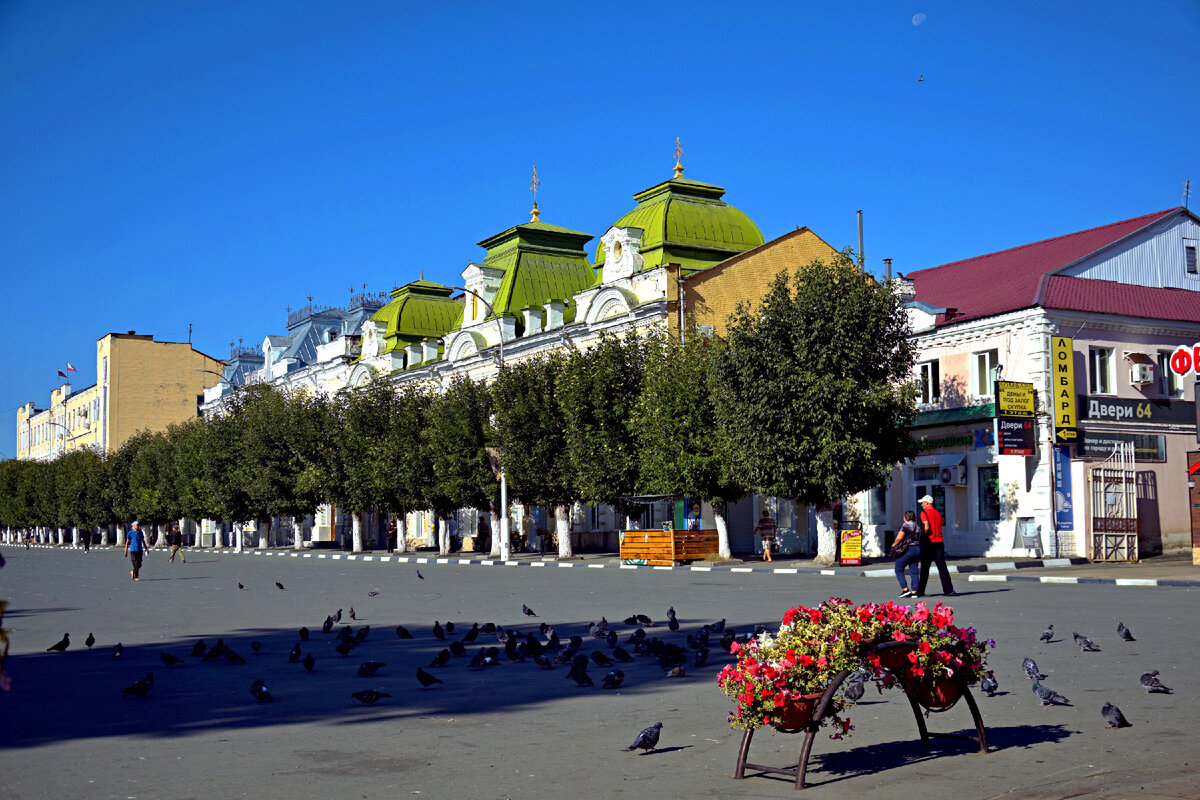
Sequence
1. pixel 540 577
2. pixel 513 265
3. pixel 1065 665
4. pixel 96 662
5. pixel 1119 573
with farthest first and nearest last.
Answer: pixel 513 265 < pixel 540 577 < pixel 1119 573 < pixel 96 662 < pixel 1065 665

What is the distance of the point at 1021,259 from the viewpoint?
4125cm

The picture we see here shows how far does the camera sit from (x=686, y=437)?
36062 millimetres

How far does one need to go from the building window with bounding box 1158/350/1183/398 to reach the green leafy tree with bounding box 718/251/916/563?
8.84m

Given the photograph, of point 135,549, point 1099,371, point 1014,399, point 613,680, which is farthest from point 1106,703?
point 1099,371

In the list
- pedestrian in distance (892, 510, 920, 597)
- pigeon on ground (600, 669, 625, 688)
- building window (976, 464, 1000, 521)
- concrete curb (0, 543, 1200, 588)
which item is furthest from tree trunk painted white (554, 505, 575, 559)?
pigeon on ground (600, 669, 625, 688)

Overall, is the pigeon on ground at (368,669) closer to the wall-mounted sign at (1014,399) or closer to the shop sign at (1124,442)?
the wall-mounted sign at (1014,399)

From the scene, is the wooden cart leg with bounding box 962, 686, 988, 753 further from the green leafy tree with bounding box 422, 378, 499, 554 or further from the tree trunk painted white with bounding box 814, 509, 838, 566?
the green leafy tree with bounding box 422, 378, 499, 554

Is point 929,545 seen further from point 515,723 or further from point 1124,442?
Answer: point 1124,442

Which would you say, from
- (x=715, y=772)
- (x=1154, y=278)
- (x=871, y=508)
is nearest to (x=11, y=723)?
(x=715, y=772)

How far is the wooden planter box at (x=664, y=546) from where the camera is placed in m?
35.4

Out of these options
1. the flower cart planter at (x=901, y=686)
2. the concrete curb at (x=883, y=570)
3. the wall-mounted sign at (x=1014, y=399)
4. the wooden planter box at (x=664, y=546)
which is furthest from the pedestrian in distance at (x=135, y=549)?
the flower cart planter at (x=901, y=686)

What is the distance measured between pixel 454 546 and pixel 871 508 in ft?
80.8

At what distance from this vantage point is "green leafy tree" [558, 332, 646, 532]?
129ft

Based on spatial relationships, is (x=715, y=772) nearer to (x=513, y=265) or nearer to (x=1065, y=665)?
(x=1065, y=665)
